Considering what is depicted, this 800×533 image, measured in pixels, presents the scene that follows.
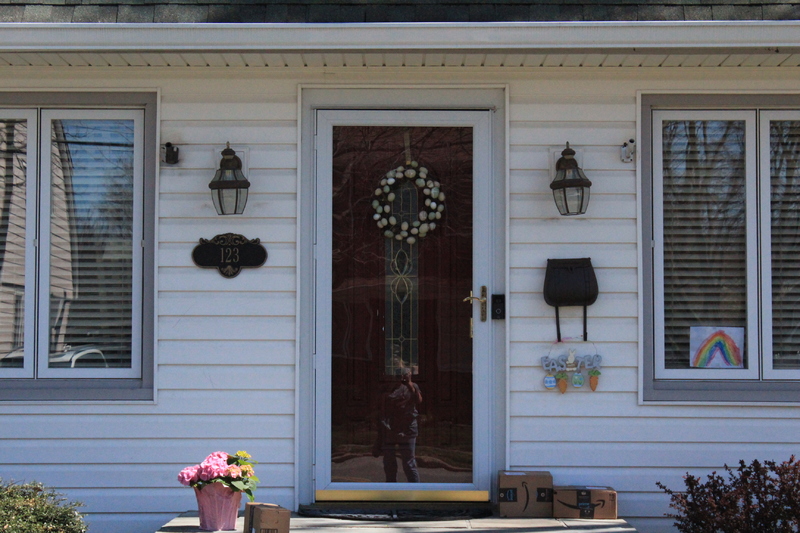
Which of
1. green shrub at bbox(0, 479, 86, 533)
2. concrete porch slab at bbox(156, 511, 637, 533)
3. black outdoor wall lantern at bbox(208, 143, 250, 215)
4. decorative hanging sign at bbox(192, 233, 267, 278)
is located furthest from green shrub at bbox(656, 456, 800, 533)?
green shrub at bbox(0, 479, 86, 533)

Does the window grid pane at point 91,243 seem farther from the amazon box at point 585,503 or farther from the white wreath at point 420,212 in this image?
the amazon box at point 585,503

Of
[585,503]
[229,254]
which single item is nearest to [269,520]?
[229,254]

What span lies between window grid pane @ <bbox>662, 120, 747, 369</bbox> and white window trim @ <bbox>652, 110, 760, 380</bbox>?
3 cm

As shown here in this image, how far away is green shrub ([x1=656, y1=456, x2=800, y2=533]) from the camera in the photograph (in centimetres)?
425

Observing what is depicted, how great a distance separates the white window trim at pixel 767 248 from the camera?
16.8 feet

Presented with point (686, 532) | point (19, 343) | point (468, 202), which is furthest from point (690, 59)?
point (19, 343)

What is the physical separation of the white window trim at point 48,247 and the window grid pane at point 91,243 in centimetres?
3

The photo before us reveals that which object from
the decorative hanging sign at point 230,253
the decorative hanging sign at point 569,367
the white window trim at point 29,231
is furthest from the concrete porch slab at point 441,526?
the decorative hanging sign at point 230,253

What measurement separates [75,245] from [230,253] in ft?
3.28

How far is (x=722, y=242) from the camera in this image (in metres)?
5.19

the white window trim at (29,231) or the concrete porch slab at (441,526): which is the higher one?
the white window trim at (29,231)

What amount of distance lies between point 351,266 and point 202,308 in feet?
3.15

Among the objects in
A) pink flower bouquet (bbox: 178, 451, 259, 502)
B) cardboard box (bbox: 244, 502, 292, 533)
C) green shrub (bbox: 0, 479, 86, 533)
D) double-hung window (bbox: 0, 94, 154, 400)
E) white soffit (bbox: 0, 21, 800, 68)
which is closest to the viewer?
green shrub (bbox: 0, 479, 86, 533)

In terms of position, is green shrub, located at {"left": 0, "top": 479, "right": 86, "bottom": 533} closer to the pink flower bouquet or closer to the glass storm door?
the pink flower bouquet
